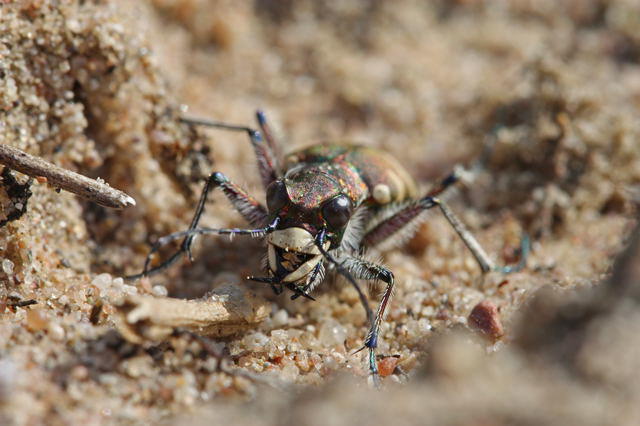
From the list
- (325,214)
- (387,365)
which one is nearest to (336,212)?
(325,214)

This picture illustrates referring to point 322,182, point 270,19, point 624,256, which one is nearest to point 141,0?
point 270,19

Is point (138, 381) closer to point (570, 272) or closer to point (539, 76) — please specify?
point (570, 272)

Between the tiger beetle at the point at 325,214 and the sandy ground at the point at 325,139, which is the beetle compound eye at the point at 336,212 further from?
the sandy ground at the point at 325,139

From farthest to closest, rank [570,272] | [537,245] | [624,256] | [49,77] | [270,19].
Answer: [270,19]
[537,245]
[570,272]
[49,77]
[624,256]

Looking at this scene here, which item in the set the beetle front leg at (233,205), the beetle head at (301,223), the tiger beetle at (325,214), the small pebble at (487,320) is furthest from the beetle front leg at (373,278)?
the beetle front leg at (233,205)

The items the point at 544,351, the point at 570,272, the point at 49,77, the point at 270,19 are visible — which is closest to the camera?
the point at 544,351

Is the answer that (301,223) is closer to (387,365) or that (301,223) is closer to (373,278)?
(373,278)

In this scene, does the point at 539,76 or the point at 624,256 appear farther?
the point at 539,76
